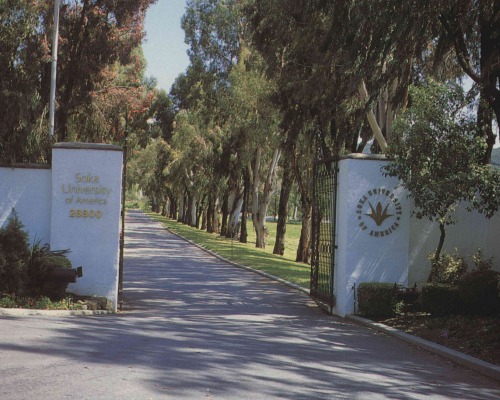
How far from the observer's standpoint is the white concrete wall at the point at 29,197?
13.3 meters

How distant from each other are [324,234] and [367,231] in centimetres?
167

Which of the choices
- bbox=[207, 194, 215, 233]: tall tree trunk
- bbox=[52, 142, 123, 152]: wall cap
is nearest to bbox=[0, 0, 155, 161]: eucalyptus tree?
bbox=[52, 142, 123, 152]: wall cap

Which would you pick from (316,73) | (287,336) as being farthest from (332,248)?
(316,73)

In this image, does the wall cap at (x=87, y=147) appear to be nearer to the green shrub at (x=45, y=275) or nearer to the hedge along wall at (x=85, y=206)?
the hedge along wall at (x=85, y=206)

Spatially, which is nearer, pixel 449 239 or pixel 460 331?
pixel 460 331

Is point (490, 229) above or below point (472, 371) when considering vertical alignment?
above

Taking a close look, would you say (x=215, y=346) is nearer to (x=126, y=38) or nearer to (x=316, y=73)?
(x=316, y=73)

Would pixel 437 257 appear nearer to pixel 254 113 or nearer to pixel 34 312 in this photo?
pixel 34 312

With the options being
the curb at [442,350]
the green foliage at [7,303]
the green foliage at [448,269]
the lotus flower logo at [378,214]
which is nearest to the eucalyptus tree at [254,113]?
the lotus flower logo at [378,214]

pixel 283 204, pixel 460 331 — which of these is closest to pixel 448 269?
pixel 460 331

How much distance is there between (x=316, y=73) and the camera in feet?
64.2

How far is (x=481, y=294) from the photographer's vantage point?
38.1 ft

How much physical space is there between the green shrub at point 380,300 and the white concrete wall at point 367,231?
0.52 meters

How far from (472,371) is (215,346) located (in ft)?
11.2
